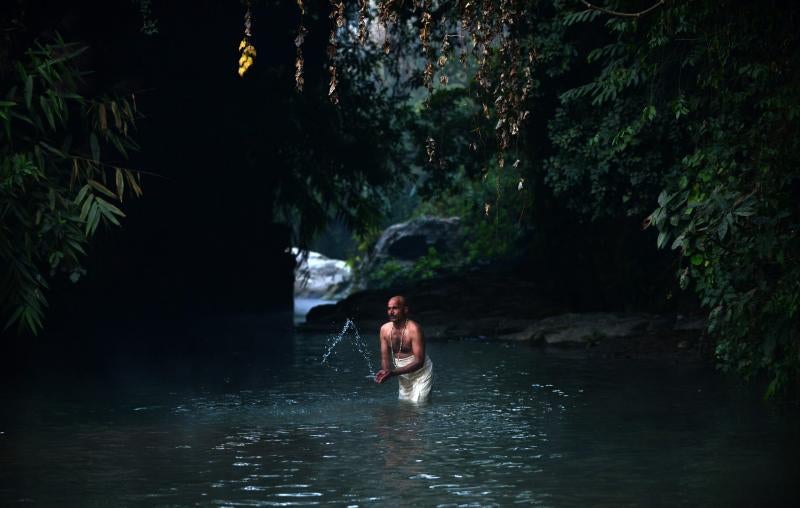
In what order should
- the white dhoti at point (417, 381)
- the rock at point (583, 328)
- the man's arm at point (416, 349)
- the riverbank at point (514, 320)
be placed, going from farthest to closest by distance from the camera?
the rock at point (583, 328), the riverbank at point (514, 320), the white dhoti at point (417, 381), the man's arm at point (416, 349)

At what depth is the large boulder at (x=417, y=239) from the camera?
4703 cm

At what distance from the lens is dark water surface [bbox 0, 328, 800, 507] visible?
942cm

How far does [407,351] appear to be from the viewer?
47.4 feet

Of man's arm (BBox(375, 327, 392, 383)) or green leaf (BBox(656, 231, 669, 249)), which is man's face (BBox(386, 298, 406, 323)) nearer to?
man's arm (BBox(375, 327, 392, 383))

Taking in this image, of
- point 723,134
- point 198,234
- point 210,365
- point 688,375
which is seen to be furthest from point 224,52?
point 723,134

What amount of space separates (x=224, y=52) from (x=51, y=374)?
9455 mm

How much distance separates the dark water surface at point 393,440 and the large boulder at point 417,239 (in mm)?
28454

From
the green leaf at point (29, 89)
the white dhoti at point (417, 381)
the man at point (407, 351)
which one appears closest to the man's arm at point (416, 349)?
the man at point (407, 351)

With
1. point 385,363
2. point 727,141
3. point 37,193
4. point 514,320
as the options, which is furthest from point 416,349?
point 514,320

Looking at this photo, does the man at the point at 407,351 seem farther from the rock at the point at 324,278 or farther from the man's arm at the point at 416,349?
the rock at the point at 324,278

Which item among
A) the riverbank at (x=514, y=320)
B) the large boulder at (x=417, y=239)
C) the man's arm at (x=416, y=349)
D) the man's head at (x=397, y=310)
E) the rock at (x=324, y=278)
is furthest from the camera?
the rock at (x=324, y=278)

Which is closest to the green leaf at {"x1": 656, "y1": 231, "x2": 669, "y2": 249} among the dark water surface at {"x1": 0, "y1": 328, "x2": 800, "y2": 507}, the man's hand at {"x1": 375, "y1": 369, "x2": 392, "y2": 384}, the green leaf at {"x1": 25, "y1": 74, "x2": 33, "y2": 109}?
the dark water surface at {"x1": 0, "y1": 328, "x2": 800, "y2": 507}

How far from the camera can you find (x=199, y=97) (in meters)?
26.1

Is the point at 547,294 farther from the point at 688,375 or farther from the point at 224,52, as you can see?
the point at 688,375
